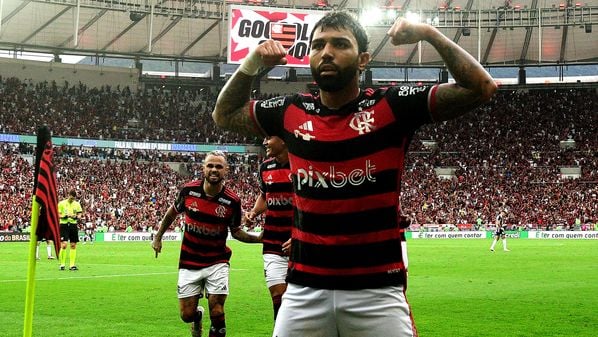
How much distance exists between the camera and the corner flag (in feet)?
15.2

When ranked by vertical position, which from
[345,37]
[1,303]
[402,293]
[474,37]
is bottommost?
[1,303]

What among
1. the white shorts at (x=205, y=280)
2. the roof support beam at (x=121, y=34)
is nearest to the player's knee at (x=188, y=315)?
the white shorts at (x=205, y=280)

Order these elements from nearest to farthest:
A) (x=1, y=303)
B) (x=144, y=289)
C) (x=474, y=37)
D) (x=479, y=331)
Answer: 1. (x=479, y=331)
2. (x=1, y=303)
3. (x=144, y=289)
4. (x=474, y=37)

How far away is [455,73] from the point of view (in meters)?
3.86

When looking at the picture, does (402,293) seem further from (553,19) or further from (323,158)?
(553,19)

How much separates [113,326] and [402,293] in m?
8.07

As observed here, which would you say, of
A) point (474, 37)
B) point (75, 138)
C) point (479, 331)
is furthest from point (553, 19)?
point (479, 331)

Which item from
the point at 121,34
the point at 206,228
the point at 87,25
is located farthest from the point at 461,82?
the point at 121,34

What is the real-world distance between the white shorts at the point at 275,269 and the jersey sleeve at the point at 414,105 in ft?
17.9

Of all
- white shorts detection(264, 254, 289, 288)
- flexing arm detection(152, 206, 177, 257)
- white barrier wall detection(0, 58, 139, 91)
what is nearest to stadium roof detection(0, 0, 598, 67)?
white barrier wall detection(0, 58, 139, 91)

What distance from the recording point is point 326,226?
3996 mm

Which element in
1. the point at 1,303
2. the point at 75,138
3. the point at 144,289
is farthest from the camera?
the point at 75,138

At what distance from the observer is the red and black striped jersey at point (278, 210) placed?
9.57 m

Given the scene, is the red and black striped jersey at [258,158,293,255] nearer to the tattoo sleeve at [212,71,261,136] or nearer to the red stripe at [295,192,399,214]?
the tattoo sleeve at [212,71,261,136]
